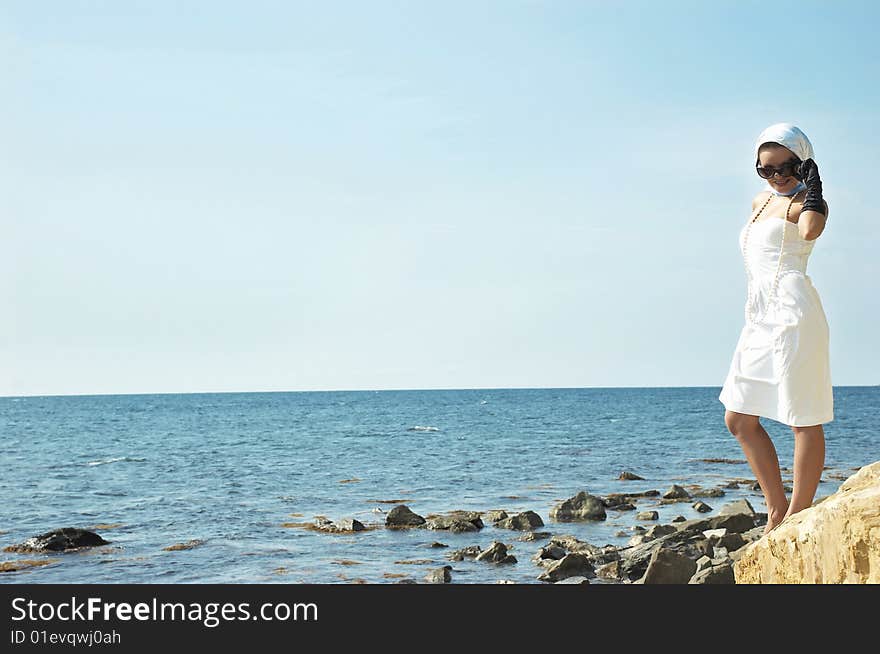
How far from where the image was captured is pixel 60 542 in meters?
18.9

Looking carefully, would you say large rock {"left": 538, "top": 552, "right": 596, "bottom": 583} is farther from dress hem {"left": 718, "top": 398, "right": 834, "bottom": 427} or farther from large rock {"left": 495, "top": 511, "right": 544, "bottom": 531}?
dress hem {"left": 718, "top": 398, "right": 834, "bottom": 427}

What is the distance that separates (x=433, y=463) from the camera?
1479 inches

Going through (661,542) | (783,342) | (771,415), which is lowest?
(661,542)

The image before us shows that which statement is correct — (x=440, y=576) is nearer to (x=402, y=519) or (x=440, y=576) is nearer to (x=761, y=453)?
(x=402, y=519)

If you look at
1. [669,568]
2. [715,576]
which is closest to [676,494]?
[669,568]

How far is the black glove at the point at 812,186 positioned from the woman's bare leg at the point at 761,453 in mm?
1364

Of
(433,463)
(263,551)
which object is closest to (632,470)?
(433,463)

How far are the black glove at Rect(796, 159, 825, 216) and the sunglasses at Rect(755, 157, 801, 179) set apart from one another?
0.27 feet

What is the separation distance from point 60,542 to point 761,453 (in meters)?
16.6

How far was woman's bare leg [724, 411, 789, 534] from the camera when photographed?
6008mm

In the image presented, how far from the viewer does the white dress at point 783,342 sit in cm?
579

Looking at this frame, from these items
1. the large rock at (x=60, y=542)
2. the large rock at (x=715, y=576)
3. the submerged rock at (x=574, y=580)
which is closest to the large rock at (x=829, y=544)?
the large rock at (x=715, y=576)
